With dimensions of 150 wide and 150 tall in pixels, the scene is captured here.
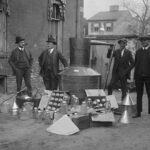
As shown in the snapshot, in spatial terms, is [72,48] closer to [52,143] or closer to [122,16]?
[52,143]

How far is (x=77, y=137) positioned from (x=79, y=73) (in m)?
2.99

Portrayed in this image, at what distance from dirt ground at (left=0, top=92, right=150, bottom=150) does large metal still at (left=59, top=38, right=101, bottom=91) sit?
1.78m

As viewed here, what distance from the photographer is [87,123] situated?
7.96 metres

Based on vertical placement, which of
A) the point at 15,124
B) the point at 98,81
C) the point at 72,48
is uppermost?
the point at 72,48

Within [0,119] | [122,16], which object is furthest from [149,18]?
[0,119]

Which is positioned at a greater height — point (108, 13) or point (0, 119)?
point (108, 13)

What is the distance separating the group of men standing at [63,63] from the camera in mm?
9047

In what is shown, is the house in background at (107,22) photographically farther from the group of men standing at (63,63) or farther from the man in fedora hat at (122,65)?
the man in fedora hat at (122,65)

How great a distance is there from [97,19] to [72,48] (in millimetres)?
72176

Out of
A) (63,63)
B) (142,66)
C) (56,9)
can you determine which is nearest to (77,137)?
(142,66)

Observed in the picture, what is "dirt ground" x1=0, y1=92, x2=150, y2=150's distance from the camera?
21.3 feet

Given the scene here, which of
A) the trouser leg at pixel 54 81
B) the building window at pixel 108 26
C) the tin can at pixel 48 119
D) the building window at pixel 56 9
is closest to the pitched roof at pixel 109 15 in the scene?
the building window at pixel 108 26

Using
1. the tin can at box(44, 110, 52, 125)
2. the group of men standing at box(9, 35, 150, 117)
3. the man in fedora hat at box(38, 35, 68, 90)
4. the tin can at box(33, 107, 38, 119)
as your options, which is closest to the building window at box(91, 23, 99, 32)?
the group of men standing at box(9, 35, 150, 117)

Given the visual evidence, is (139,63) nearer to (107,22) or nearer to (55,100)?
(55,100)
